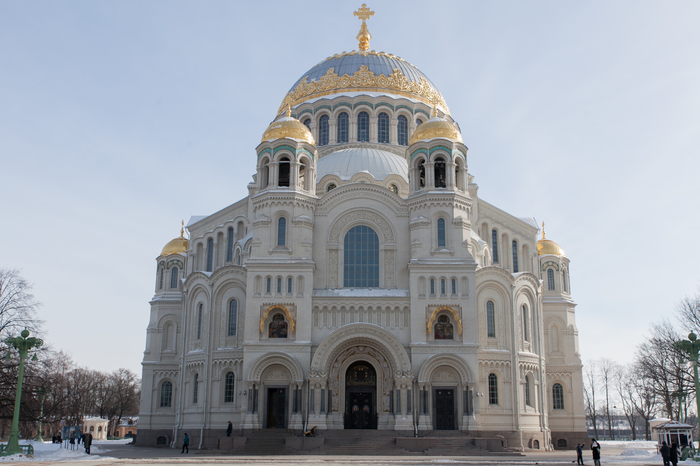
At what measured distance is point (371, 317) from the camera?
34375 millimetres

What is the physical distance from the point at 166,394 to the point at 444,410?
60.6 ft

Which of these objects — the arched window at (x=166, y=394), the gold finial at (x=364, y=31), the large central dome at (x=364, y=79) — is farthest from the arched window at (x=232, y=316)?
the gold finial at (x=364, y=31)

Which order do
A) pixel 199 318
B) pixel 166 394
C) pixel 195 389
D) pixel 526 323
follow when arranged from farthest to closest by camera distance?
pixel 166 394
pixel 199 318
pixel 526 323
pixel 195 389

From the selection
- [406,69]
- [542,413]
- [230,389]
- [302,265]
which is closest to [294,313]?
[302,265]

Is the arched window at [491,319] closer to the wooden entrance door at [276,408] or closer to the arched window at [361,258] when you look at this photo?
the arched window at [361,258]

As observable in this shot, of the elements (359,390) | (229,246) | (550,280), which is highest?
(229,246)

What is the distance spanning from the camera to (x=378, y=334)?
3359 centimetres

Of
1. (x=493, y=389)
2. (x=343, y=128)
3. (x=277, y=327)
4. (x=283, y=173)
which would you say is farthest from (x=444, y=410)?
(x=343, y=128)

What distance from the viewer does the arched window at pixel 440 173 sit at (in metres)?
36.8

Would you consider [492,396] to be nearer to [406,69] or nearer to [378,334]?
[378,334]

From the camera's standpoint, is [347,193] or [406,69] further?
[406,69]

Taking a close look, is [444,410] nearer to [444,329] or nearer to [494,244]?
[444,329]

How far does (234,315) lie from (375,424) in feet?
30.6

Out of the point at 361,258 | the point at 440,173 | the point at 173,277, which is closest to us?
the point at 361,258
